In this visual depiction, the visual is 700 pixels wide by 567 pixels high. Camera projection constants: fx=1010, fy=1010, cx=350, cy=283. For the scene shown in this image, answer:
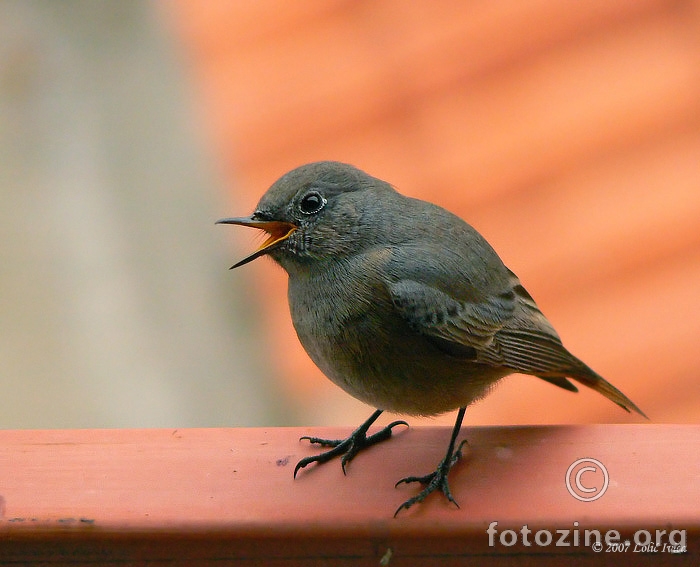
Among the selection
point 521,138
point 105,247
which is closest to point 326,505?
point 521,138

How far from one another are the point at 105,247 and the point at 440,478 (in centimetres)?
427

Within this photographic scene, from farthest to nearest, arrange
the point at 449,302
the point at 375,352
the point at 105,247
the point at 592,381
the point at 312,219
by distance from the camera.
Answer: the point at 105,247 < the point at 592,381 < the point at 312,219 < the point at 449,302 < the point at 375,352

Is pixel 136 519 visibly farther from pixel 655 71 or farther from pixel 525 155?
pixel 655 71

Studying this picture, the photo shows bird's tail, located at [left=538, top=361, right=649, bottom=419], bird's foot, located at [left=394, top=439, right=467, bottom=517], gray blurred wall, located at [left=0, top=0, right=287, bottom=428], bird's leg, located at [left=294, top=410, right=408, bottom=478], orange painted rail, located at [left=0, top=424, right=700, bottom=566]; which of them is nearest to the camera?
orange painted rail, located at [left=0, top=424, right=700, bottom=566]

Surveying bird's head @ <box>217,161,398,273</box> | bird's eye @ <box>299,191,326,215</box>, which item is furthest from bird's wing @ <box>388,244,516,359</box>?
bird's eye @ <box>299,191,326,215</box>

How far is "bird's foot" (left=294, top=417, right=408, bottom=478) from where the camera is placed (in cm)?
246

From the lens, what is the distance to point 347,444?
103 inches

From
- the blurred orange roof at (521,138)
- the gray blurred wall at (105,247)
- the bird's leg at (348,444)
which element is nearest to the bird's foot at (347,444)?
the bird's leg at (348,444)

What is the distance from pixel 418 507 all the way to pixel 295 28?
2.89 meters

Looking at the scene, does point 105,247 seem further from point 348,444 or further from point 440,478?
point 440,478

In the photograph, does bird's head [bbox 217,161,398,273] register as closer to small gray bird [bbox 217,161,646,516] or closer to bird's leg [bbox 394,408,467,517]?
small gray bird [bbox 217,161,646,516]

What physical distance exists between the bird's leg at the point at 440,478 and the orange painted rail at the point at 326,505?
0.03m

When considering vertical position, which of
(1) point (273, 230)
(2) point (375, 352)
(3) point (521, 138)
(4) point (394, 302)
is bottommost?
(2) point (375, 352)

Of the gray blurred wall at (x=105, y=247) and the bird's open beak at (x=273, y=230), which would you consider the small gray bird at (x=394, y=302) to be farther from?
the gray blurred wall at (x=105, y=247)
